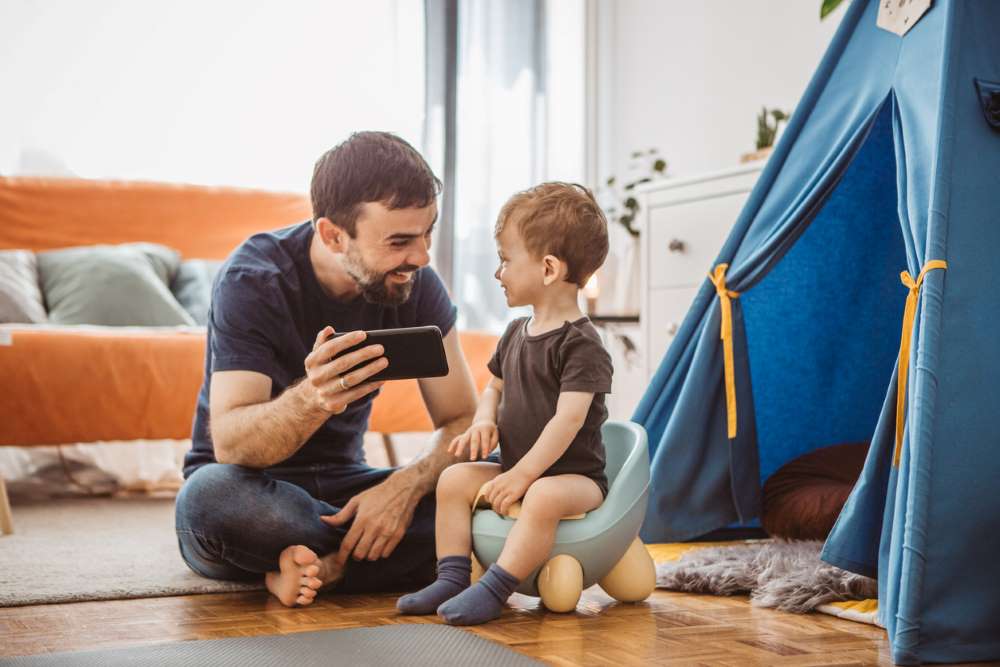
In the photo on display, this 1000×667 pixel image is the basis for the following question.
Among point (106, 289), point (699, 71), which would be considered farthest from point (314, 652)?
point (699, 71)

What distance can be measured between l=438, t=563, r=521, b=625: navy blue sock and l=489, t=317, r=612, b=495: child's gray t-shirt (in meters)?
0.18

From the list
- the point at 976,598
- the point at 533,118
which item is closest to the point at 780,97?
the point at 533,118

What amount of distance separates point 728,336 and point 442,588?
77 centimetres

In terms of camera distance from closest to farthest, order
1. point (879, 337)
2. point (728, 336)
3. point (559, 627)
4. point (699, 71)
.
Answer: point (559, 627), point (728, 336), point (879, 337), point (699, 71)

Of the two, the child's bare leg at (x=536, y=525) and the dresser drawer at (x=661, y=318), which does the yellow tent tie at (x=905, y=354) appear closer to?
the child's bare leg at (x=536, y=525)

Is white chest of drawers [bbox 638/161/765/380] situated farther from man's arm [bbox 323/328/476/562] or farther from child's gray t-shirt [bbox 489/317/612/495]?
child's gray t-shirt [bbox 489/317/612/495]

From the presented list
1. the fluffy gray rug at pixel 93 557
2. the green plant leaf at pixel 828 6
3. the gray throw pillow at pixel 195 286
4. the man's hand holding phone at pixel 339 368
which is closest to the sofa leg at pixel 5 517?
the fluffy gray rug at pixel 93 557

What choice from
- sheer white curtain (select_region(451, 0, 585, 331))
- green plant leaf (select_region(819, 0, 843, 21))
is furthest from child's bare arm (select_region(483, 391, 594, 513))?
sheer white curtain (select_region(451, 0, 585, 331))

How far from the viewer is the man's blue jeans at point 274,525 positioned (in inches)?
60.4

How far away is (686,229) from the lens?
8.66 feet

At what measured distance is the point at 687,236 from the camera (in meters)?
2.63

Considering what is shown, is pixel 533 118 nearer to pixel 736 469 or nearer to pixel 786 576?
pixel 736 469

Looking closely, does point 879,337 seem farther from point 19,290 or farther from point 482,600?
point 19,290

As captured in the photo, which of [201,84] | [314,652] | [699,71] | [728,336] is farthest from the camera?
[201,84]
